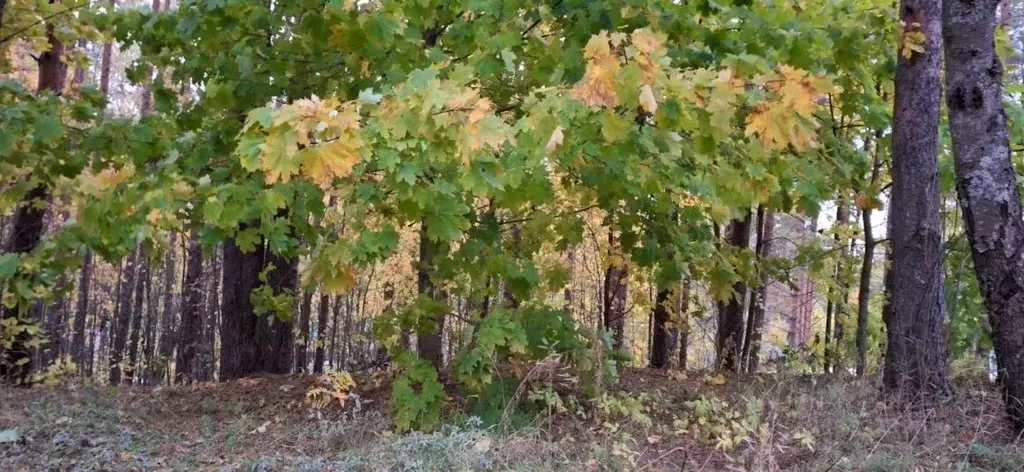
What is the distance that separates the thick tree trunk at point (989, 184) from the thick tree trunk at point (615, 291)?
10.6 feet

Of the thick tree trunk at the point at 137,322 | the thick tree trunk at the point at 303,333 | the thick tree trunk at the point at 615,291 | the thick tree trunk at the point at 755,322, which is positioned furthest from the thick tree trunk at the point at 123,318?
the thick tree trunk at the point at 755,322

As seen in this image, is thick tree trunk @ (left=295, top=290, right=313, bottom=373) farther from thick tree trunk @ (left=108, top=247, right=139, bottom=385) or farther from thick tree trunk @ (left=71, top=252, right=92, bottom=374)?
thick tree trunk @ (left=71, top=252, right=92, bottom=374)

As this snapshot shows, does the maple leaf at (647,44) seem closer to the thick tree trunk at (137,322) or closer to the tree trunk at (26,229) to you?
the tree trunk at (26,229)

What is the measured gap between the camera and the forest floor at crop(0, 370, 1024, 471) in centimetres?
439

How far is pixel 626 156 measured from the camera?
419 centimetres

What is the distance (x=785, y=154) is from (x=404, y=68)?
3.09 metres

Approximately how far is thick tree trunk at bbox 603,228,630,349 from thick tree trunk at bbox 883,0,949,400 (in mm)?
2648

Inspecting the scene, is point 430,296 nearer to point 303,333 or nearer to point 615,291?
point 615,291

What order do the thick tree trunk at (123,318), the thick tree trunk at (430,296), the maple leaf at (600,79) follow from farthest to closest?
the thick tree trunk at (123,318) < the thick tree trunk at (430,296) < the maple leaf at (600,79)

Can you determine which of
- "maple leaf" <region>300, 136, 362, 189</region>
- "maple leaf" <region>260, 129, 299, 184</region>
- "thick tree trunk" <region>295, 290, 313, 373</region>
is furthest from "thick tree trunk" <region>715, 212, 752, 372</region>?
"thick tree trunk" <region>295, 290, 313, 373</region>

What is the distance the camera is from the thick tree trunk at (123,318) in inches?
648

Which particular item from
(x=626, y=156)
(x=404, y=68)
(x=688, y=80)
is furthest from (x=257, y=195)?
(x=688, y=80)

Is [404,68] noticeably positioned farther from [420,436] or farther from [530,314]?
[420,436]

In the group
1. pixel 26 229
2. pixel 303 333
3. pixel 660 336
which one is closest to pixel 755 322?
pixel 660 336
